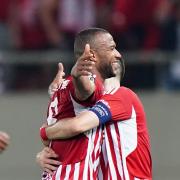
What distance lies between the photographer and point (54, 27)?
13969mm

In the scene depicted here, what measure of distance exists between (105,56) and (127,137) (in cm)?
63

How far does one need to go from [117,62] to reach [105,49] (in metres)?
0.15

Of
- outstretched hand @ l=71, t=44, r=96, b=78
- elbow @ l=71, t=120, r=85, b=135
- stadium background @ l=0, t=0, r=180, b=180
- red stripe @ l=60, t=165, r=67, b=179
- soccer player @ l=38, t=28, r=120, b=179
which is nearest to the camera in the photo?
outstretched hand @ l=71, t=44, r=96, b=78

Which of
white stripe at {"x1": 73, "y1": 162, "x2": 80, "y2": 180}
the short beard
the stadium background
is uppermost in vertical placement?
the stadium background

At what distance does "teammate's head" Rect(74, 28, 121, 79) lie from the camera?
25.1 ft

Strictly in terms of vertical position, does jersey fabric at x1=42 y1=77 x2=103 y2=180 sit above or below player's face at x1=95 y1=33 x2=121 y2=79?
below

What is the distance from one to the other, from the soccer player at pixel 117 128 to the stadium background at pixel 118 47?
18.2 ft

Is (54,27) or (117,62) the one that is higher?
(54,27)

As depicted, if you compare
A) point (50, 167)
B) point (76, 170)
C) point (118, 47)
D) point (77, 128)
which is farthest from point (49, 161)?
point (118, 47)


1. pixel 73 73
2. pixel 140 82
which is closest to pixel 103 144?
pixel 73 73

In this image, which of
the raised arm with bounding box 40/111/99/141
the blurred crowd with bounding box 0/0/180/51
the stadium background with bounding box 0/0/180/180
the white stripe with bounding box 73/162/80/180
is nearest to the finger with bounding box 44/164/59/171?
the white stripe with bounding box 73/162/80/180

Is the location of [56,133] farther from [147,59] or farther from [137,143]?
[147,59]

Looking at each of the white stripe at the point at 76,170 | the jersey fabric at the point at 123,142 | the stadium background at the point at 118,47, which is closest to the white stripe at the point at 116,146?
the jersey fabric at the point at 123,142

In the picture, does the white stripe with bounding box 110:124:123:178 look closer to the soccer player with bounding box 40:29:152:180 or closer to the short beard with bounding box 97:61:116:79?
the soccer player with bounding box 40:29:152:180
